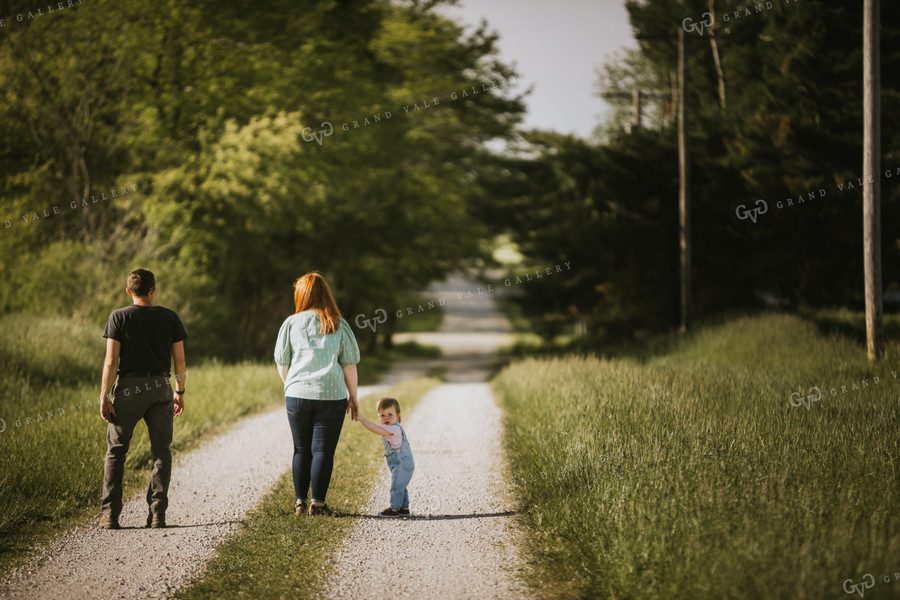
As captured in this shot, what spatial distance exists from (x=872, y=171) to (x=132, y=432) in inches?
449

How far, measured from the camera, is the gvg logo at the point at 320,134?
24.2m

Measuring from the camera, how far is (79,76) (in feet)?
67.2

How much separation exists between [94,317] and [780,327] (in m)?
15.0

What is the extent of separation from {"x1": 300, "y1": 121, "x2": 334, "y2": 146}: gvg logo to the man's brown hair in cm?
1816

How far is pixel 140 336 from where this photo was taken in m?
6.30

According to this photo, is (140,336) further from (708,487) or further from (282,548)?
(708,487)

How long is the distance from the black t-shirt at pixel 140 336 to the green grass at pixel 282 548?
61.0 inches

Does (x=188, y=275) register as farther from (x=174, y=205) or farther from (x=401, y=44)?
(x=401, y=44)

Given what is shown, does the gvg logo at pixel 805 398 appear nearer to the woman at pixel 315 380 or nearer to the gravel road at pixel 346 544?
the gravel road at pixel 346 544

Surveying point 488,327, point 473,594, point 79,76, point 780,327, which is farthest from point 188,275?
point 488,327

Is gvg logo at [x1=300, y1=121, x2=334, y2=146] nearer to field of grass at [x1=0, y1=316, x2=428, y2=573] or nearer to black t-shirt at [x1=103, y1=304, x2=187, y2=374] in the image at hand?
field of grass at [x1=0, y1=316, x2=428, y2=573]

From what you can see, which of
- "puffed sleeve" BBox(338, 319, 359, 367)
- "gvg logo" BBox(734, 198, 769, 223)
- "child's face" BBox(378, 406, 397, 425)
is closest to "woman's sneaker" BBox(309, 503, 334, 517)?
"child's face" BBox(378, 406, 397, 425)

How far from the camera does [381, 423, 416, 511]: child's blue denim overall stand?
6.67 meters

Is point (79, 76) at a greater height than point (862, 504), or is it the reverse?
point (79, 76)
